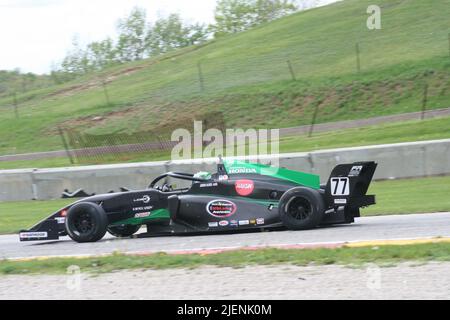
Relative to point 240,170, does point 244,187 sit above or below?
below

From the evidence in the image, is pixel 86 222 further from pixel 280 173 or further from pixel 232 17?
pixel 232 17

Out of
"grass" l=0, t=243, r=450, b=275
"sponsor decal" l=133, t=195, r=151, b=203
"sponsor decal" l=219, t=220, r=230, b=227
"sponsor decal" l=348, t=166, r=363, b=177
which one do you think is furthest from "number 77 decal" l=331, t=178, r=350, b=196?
"sponsor decal" l=133, t=195, r=151, b=203

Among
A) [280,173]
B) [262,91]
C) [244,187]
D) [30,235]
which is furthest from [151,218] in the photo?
[262,91]

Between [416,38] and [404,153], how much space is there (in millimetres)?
26745

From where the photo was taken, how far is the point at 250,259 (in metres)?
8.55

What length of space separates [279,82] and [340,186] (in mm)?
27748

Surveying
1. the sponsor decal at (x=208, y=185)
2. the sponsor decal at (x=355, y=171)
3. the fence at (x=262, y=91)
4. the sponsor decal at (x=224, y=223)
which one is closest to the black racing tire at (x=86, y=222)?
the sponsor decal at (x=208, y=185)

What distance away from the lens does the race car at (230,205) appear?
36.1ft

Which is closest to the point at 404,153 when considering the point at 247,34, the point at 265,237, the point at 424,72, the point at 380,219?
the point at 380,219

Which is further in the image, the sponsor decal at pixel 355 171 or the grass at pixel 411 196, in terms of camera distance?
the grass at pixel 411 196

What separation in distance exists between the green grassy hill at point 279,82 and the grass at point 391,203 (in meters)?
15.6

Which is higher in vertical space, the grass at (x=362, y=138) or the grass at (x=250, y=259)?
the grass at (x=362, y=138)

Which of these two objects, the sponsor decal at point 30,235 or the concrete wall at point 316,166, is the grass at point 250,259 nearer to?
the sponsor decal at point 30,235

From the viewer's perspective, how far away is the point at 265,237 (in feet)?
35.6
